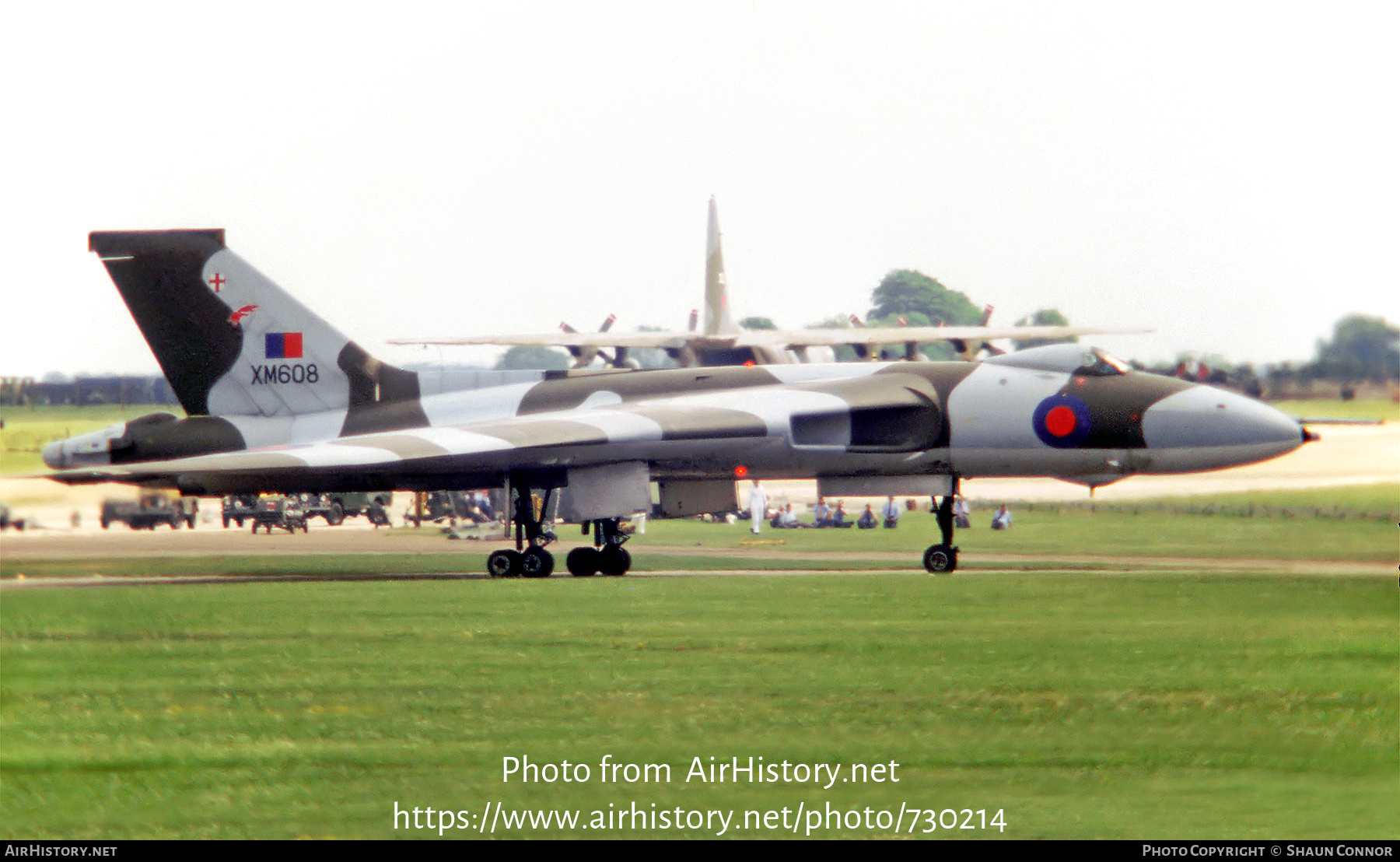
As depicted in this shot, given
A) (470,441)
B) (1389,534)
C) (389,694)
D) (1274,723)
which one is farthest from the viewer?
(470,441)

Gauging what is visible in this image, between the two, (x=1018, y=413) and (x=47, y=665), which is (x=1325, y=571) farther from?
(x=47, y=665)

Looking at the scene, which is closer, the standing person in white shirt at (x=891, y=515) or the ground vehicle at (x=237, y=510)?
the ground vehicle at (x=237, y=510)

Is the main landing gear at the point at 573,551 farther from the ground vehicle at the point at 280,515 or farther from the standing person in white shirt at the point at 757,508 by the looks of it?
the ground vehicle at the point at 280,515

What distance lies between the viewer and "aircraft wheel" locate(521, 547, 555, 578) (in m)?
23.6

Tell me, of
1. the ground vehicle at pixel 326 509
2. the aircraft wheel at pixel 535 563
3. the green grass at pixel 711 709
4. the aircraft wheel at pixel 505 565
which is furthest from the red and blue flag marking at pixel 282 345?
the ground vehicle at pixel 326 509

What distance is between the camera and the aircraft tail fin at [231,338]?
25234mm

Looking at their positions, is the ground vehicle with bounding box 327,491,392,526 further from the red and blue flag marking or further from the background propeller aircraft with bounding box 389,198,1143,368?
the red and blue flag marking

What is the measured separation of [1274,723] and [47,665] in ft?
28.8

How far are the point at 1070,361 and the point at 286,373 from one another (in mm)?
11786

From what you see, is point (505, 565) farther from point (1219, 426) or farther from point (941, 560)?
point (1219, 426)

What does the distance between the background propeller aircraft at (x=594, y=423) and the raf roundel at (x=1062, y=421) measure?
0.08 feet

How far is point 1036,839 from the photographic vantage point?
300 inches

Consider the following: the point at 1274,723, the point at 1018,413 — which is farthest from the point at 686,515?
the point at 1274,723

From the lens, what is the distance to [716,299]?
4547 cm
